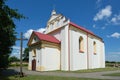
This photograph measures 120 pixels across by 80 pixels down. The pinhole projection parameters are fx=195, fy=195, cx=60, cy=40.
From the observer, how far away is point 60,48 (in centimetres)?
3300

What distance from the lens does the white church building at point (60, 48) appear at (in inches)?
1219

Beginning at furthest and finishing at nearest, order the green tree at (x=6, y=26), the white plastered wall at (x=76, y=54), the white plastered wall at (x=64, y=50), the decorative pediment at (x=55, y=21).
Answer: the decorative pediment at (x=55, y=21) → the white plastered wall at (x=76, y=54) → the white plastered wall at (x=64, y=50) → the green tree at (x=6, y=26)

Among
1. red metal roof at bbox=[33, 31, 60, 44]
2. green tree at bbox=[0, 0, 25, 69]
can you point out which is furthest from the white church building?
green tree at bbox=[0, 0, 25, 69]

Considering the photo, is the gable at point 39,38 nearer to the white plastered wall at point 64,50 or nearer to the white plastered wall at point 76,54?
the white plastered wall at point 64,50

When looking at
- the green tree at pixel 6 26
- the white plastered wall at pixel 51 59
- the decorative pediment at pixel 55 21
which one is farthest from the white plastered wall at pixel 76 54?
the green tree at pixel 6 26

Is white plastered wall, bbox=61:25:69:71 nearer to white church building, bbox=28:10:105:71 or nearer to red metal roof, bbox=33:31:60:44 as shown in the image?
white church building, bbox=28:10:105:71

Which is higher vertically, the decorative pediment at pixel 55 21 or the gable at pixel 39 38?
the decorative pediment at pixel 55 21

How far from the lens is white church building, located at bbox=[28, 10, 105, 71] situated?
102 feet

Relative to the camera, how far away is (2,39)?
19.6 m

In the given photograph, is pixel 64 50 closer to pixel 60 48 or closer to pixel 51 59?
pixel 60 48

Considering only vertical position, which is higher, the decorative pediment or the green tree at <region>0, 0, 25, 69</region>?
the decorative pediment

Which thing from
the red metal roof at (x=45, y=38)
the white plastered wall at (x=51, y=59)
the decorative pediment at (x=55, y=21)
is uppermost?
the decorative pediment at (x=55, y=21)

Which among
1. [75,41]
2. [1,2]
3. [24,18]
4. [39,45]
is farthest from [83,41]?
[1,2]

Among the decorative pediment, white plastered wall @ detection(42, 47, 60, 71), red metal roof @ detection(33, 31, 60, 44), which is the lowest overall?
white plastered wall @ detection(42, 47, 60, 71)
